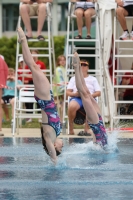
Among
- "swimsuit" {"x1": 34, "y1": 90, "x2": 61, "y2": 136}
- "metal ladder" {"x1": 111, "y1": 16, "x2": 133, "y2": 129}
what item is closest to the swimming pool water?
"swimsuit" {"x1": 34, "y1": 90, "x2": 61, "y2": 136}

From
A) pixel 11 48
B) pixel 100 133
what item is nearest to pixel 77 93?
pixel 100 133

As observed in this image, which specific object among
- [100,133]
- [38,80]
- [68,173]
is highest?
[38,80]

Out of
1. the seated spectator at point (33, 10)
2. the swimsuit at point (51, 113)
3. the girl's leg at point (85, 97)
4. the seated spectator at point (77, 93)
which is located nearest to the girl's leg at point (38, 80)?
the swimsuit at point (51, 113)

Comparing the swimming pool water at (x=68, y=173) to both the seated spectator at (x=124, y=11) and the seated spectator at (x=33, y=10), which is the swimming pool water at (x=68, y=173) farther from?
the seated spectator at (x=33, y=10)

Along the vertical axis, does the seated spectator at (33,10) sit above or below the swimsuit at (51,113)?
above

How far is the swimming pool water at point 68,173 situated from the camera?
263 inches

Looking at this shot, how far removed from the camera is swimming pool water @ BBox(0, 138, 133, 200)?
668 cm

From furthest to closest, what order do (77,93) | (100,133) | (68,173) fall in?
(77,93)
(100,133)
(68,173)

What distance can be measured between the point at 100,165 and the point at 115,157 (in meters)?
0.95

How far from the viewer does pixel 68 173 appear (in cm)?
798

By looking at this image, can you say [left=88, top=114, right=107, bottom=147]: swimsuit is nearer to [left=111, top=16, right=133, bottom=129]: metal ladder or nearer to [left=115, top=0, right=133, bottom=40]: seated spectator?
[left=111, top=16, right=133, bottom=129]: metal ladder

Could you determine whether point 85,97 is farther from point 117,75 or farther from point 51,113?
point 117,75

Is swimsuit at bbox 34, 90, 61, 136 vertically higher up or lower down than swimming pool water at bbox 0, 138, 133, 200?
higher up

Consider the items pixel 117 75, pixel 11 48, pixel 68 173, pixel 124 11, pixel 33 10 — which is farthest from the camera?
pixel 11 48
